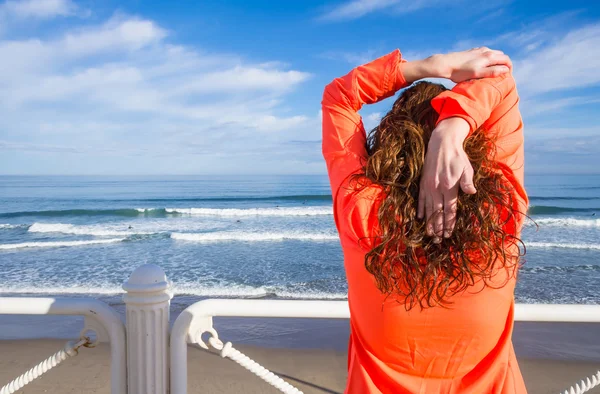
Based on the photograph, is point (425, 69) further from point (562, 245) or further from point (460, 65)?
point (562, 245)

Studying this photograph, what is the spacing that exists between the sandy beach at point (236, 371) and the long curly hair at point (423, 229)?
12.3 feet

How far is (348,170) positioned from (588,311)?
1.26m

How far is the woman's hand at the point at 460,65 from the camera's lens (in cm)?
112

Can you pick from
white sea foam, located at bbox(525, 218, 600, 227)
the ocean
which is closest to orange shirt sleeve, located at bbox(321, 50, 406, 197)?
the ocean

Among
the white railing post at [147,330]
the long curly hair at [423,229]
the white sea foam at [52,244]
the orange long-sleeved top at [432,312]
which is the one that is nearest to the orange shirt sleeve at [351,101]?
the orange long-sleeved top at [432,312]

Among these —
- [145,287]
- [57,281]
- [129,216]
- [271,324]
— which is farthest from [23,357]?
[129,216]

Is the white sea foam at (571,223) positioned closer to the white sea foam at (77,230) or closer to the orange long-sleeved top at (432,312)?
the white sea foam at (77,230)

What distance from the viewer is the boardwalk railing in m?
1.55

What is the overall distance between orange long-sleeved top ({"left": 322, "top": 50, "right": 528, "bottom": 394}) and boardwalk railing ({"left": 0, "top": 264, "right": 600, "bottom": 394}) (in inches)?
21.3

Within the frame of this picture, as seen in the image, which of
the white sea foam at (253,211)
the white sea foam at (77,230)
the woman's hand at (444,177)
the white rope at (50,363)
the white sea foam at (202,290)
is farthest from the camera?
the white sea foam at (253,211)

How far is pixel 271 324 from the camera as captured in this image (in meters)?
6.30

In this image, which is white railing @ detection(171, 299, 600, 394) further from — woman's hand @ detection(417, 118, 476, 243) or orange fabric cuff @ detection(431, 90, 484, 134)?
orange fabric cuff @ detection(431, 90, 484, 134)

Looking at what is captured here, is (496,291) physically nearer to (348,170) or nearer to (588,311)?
(348,170)

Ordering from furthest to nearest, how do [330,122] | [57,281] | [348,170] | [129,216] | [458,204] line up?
1. [129,216]
2. [57,281]
3. [330,122]
4. [348,170]
5. [458,204]
